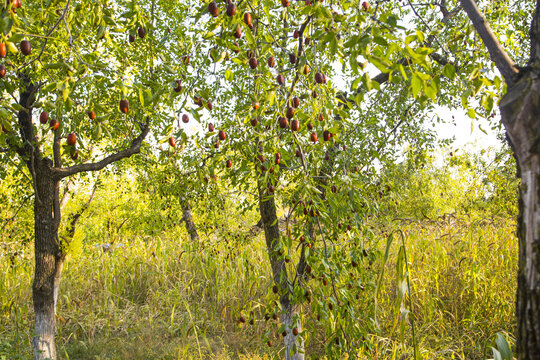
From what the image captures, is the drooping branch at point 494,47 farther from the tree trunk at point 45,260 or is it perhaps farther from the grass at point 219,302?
the tree trunk at point 45,260

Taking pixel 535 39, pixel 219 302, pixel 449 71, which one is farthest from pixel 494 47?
pixel 219 302

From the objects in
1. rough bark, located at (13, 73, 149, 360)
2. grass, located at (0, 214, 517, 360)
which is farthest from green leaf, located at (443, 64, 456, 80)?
rough bark, located at (13, 73, 149, 360)

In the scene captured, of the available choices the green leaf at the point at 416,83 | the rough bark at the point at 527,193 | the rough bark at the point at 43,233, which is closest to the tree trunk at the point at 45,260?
the rough bark at the point at 43,233

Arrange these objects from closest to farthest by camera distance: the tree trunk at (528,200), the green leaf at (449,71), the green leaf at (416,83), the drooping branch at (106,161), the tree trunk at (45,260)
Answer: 1. the tree trunk at (528,200)
2. the green leaf at (416,83)
3. the green leaf at (449,71)
4. the tree trunk at (45,260)
5. the drooping branch at (106,161)

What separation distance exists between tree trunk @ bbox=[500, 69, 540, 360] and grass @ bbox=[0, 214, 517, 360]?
222 centimetres

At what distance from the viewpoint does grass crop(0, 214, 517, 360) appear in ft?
12.3

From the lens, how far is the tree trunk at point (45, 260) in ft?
12.2

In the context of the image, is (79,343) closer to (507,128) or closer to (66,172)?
(66,172)

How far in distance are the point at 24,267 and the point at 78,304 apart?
4.03 ft

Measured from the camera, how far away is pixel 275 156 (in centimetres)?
184

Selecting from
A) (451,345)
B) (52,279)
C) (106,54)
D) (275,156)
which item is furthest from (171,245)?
(275,156)

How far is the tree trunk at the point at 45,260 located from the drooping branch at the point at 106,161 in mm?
117

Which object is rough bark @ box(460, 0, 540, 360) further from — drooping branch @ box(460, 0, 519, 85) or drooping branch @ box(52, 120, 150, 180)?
drooping branch @ box(52, 120, 150, 180)

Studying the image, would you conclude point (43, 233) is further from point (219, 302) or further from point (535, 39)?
point (535, 39)
